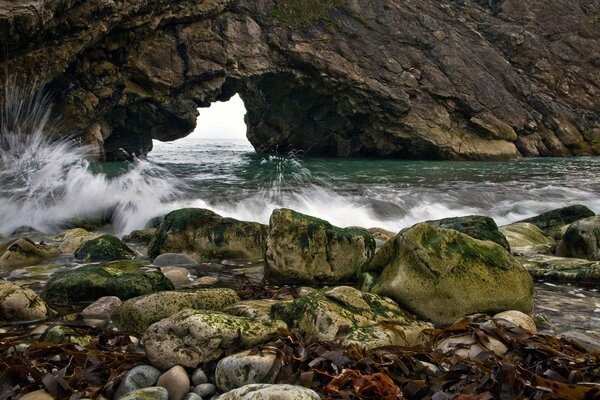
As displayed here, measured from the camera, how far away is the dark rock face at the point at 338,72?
24.2m

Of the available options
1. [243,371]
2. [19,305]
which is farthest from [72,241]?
[243,371]

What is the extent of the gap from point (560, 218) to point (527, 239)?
96.4 inches

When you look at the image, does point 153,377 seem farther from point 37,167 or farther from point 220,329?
point 37,167

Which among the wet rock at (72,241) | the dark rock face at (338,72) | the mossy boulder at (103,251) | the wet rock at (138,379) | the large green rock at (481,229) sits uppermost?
the dark rock face at (338,72)

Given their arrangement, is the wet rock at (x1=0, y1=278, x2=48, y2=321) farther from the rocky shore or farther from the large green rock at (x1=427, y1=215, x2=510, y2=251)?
the large green rock at (x1=427, y1=215, x2=510, y2=251)

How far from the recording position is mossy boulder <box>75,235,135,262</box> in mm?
8117

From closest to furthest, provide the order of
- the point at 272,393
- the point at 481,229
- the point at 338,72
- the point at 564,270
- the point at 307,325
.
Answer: the point at 272,393
the point at 307,325
the point at 564,270
the point at 481,229
the point at 338,72

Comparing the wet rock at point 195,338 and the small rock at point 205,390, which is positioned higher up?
the wet rock at point 195,338

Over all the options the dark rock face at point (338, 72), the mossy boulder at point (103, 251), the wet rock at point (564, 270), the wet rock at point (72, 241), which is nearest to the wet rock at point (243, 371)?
the wet rock at point (564, 270)

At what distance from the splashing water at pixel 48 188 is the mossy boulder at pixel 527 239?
9.11 m

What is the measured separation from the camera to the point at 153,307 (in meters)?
4.62

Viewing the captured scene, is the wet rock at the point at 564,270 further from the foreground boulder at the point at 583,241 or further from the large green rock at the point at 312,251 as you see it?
the large green rock at the point at 312,251

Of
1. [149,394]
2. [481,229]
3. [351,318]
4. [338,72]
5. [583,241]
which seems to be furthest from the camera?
[338,72]

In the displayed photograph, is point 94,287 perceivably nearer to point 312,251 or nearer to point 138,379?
point 138,379
